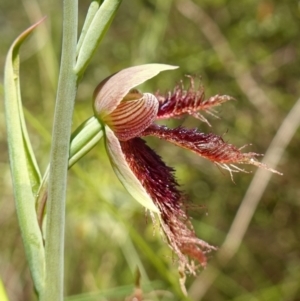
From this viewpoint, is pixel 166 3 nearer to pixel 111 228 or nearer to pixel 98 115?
pixel 111 228

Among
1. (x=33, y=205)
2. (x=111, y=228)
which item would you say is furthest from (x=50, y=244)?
(x=111, y=228)

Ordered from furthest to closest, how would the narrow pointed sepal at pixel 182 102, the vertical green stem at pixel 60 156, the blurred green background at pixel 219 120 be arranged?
the blurred green background at pixel 219 120 < the narrow pointed sepal at pixel 182 102 < the vertical green stem at pixel 60 156

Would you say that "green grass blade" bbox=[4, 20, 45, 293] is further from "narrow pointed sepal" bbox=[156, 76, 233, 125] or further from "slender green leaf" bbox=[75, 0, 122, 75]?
"narrow pointed sepal" bbox=[156, 76, 233, 125]

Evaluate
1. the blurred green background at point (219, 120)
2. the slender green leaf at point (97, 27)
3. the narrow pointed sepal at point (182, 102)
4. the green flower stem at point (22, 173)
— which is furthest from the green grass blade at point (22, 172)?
the blurred green background at point (219, 120)

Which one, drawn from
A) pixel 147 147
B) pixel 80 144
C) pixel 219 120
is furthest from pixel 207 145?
pixel 219 120

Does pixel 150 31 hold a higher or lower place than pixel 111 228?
higher

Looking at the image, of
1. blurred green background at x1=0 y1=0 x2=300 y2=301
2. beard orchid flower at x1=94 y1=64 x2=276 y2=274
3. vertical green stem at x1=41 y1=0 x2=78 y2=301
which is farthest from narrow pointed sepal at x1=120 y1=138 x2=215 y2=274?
blurred green background at x1=0 y1=0 x2=300 y2=301

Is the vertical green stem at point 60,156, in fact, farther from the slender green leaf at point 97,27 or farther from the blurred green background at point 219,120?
the blurred green background at point 219,120
